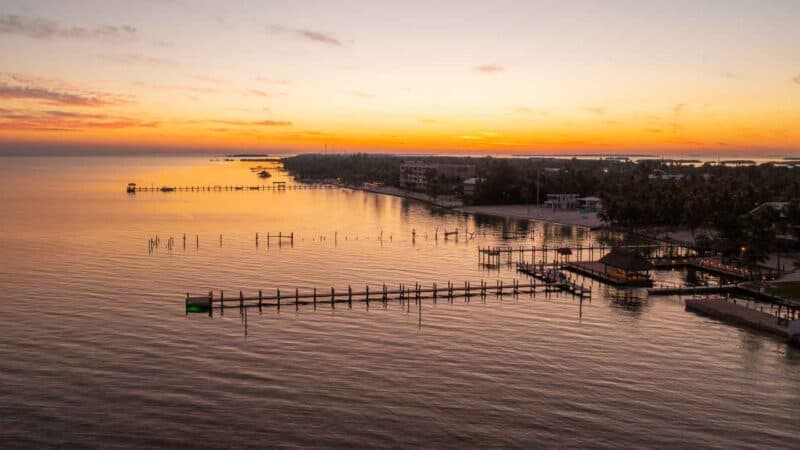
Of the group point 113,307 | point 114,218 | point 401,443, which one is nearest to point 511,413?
point 401,443

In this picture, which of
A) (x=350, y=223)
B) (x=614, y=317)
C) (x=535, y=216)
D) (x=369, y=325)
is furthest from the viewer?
(x=535, y=216)

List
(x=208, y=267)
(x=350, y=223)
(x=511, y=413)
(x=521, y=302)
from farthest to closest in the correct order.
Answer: (x=350, y=223)
(x=208, y=267)
(x=521, y=302)
(x=511, y=413)

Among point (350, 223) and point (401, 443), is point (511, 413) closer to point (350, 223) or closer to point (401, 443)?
point (401, 443)

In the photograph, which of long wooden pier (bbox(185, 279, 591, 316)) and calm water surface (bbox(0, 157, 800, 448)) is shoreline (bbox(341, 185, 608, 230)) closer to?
calm water surface (bbox(0, 157, 800, 448))

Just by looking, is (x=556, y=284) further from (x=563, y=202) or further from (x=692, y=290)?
(x=563, y=202)

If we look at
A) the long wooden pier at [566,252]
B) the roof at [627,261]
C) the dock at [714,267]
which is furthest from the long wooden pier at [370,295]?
the dock at [714,267]

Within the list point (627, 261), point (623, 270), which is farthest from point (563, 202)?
point (627, 261)

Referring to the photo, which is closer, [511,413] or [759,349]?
[511,413]
